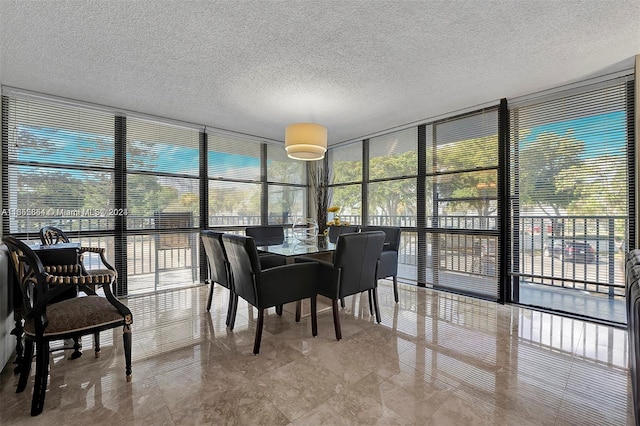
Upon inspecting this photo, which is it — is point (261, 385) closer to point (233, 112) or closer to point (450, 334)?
point (450, 334)

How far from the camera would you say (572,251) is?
3201mm

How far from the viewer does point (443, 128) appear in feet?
13.2

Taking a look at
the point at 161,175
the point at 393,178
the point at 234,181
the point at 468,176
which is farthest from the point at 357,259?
the point at 161,175

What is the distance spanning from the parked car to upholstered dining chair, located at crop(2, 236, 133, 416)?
4.38 meters

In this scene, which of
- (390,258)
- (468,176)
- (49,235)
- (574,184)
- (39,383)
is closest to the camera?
(39,383)

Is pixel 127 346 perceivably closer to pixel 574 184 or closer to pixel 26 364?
pixel 26 364

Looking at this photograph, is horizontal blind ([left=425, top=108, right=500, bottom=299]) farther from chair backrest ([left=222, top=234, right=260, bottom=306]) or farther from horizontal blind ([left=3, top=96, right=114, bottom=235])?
horizontal blind ([left=3, top=96, right=114, bottom=235])

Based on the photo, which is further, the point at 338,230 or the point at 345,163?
the point at 345,163

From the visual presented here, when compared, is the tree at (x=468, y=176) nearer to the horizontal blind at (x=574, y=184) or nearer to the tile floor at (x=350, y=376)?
the horizontal blind at (x=574, y=184)

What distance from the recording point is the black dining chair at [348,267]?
7.89 ft

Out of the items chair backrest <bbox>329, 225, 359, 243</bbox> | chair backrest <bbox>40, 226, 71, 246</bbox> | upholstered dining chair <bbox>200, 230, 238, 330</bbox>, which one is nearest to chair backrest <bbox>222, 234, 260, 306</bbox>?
upholstered dining chair <bbox>200, 230, 238, 330</bbox>

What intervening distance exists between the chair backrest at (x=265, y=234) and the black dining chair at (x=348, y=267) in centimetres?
129

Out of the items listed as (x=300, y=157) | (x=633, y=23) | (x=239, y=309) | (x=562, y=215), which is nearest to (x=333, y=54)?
(x=300, y=157)

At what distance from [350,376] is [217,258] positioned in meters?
1.70
